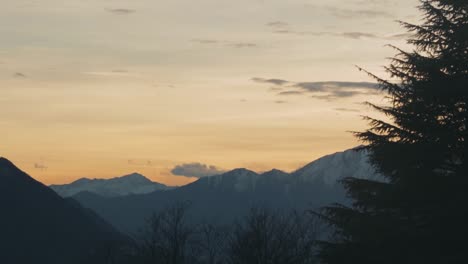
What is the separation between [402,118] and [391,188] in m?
2.23

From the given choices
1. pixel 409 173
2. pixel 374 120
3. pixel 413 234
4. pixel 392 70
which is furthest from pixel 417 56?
pixel 413 234

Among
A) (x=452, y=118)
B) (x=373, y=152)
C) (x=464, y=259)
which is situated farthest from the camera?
(x=373, y=152)

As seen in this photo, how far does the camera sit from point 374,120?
23.8m

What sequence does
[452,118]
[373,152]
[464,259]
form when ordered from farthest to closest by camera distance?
[373,152] < [452,118] < [464,259]

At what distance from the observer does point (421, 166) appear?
22.4 metres

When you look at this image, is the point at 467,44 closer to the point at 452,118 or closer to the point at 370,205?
the point at 452,118

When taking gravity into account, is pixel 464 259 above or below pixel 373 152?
below

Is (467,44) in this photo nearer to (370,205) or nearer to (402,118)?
(402,118)

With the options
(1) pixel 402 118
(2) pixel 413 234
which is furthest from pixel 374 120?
(2) pixel 413 234

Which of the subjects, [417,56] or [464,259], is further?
[417,56]

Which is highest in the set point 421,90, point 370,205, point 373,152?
point 421,90

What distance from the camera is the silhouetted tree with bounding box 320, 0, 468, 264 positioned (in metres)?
21.8

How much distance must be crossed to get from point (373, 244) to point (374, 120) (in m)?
3.97

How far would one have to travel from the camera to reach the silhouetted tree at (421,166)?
71.4 ft
